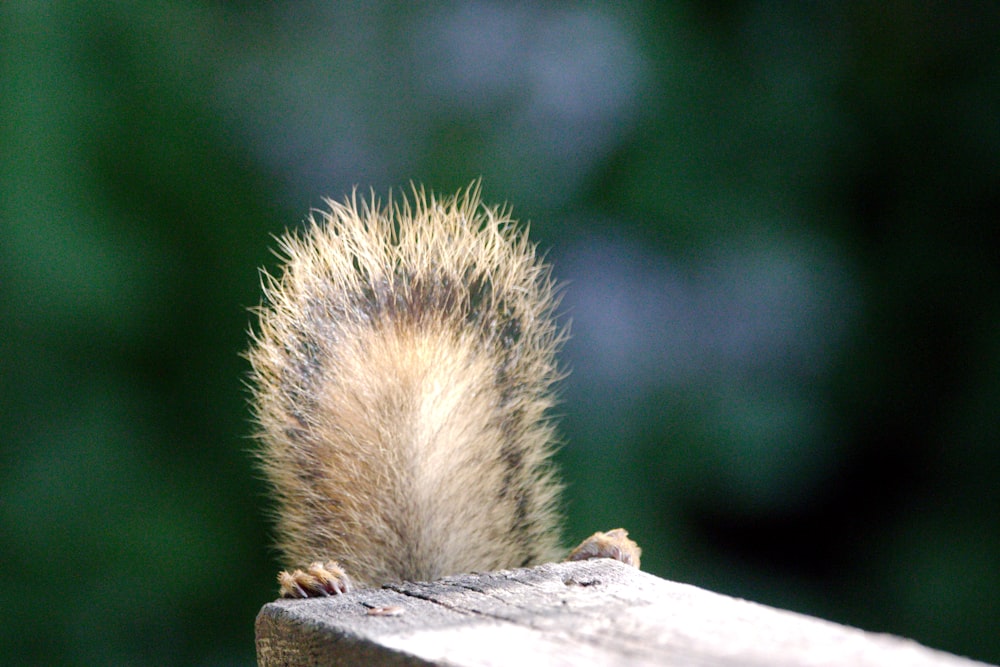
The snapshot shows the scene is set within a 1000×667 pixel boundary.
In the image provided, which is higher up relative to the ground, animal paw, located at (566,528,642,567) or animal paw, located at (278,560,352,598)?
animal paw, located at (566,528,642,567)

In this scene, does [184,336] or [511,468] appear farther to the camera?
[184,336]

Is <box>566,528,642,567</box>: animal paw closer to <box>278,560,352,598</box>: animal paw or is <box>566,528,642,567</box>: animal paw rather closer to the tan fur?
the tan fur

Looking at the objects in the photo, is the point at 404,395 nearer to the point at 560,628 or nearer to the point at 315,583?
the point at 315,583

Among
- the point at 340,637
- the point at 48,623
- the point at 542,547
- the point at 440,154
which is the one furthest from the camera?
the point at 440,154

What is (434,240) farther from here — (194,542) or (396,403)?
(194,542)

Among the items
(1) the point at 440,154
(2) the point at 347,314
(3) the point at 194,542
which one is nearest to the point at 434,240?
(2) the point at 347,314

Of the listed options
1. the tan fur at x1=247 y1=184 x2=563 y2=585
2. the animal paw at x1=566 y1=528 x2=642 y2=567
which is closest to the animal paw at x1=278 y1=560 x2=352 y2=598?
the tan fur at x1=247 y1=184 x2=563 y2=585
